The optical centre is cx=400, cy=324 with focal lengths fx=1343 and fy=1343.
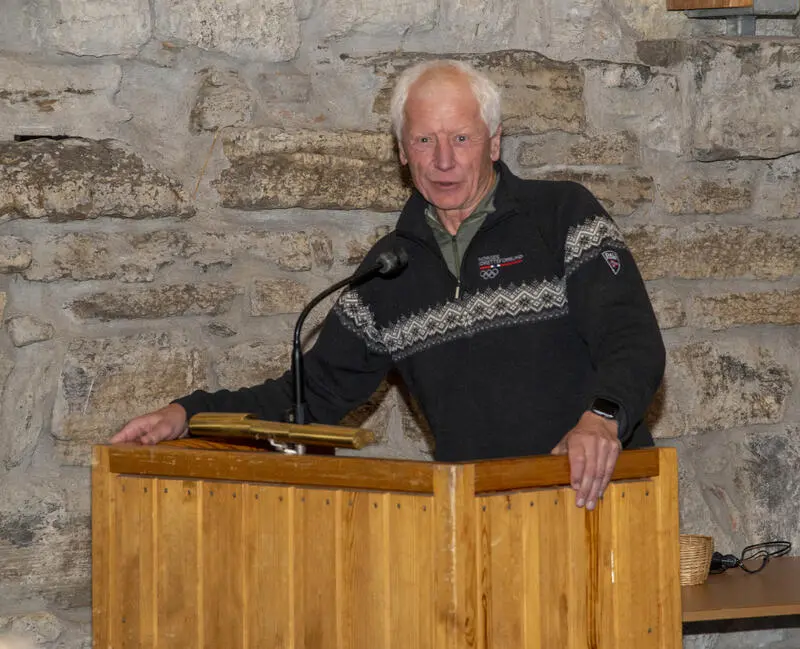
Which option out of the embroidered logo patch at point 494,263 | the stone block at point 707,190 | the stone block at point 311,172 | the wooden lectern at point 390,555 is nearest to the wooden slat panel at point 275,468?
the wooden lectern at point 390,555

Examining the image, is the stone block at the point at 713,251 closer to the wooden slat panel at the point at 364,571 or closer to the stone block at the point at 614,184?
the stone block at the point at 614,184

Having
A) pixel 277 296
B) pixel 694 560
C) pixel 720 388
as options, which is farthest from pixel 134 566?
pixel 720 388

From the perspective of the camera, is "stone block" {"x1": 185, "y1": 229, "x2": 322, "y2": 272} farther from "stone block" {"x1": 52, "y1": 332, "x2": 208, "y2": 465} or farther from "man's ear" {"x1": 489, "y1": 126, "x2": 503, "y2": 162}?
"man's ear" {"x1": 489, "y1": 126, "x2": 503, "y2": 162}

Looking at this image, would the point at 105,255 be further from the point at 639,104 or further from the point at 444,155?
the point at 639,104

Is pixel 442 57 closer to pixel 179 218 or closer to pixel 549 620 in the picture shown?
pixel 179 218

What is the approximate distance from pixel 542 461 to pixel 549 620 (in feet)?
0.67

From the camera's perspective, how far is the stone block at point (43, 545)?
2.71 m

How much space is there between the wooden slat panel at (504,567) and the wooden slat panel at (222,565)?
373 millimetres

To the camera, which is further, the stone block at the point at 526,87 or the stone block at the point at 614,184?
the stone block at the point at 614,184

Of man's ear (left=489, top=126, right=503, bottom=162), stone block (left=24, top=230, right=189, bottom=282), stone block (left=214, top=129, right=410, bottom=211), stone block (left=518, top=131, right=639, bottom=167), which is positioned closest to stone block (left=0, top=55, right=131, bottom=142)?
stone block (left=24, top=230, right=189, bottom=282)

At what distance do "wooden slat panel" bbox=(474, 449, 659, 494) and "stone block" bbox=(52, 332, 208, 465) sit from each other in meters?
1.28

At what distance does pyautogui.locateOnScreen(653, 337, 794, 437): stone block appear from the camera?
3.31m

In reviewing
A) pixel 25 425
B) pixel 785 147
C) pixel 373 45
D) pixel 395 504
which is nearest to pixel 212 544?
pixel 395 504

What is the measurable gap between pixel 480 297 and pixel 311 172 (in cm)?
68
